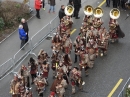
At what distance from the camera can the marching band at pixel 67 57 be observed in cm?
1519

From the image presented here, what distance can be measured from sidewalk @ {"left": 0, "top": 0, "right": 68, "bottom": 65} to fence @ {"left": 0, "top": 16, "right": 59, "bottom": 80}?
721mm

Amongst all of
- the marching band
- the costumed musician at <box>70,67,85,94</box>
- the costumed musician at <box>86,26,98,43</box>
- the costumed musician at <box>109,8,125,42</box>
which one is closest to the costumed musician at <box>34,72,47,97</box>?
the marching band

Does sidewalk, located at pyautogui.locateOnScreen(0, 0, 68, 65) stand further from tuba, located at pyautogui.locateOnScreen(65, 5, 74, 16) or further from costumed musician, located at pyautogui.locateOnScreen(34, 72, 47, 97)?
costumed musician, located at pyautogui.locateOnScreen(34, 72, 47, 97)

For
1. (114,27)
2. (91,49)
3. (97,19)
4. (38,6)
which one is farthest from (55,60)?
(38,6)

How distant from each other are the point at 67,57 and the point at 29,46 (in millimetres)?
3262

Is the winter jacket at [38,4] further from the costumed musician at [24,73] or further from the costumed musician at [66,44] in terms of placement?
the costumed musician at [24,73]

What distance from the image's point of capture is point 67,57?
16.4 metres

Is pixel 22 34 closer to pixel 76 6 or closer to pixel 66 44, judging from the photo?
pixel 66 44

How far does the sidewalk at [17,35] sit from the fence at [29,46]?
2.37 ft

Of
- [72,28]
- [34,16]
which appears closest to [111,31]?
[72,28]

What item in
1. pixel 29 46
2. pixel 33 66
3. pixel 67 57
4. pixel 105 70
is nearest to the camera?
pixel 33 66

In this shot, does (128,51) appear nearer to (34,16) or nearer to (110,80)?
(110,80)

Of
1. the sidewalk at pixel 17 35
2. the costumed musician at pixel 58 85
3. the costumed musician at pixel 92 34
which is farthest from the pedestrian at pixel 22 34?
the costumed musician at pixel 58 85

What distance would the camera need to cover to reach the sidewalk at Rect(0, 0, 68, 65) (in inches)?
757
